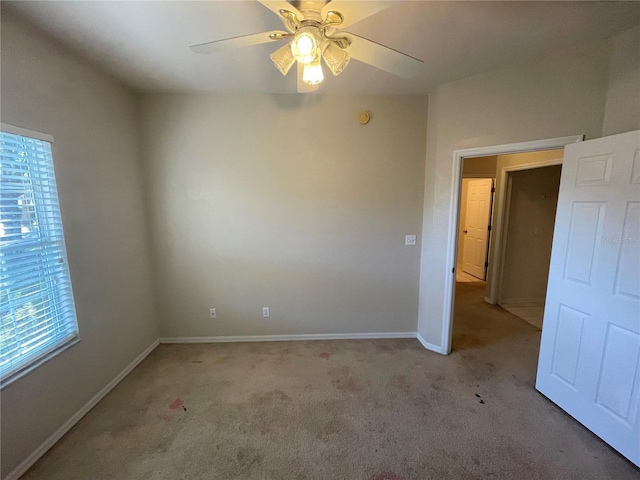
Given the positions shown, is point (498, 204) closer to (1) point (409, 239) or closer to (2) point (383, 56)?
(1) point (409, 239)

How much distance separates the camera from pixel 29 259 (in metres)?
1.68

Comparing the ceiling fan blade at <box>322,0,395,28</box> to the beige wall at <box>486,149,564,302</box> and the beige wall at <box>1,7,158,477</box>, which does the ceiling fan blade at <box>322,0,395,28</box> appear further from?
the beige wall at <box>486,149,564,302</box>

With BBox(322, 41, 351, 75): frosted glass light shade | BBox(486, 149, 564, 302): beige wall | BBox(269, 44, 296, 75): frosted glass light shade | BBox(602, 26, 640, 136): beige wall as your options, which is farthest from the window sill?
BBox(486, 149, 564, 302): beige wall

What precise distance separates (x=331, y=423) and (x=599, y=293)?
1.99 m

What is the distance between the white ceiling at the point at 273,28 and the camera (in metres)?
1.51

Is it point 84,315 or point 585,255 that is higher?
point 585,255

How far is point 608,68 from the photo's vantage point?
1856mm

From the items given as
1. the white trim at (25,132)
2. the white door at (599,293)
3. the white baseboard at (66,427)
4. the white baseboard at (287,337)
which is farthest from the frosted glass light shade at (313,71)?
the white baseboard at (66,427)

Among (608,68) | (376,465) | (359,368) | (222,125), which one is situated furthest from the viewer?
(222,125)

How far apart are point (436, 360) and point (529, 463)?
42.6 inches

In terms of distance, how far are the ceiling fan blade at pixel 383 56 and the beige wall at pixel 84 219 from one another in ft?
6.38

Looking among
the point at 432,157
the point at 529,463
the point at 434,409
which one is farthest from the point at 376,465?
the point at 432,157

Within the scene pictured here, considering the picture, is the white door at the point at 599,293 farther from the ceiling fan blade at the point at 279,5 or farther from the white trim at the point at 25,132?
the white trim at the point at 25,132

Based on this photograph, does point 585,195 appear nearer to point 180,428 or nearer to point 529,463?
point 529,463
